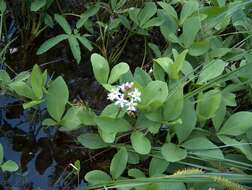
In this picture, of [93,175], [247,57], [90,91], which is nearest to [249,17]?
[247,57]

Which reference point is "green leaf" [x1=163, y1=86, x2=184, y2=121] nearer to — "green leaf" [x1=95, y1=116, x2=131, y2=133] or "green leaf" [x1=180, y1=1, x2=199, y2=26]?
"green leaf" [x1=95, y1=116, x2=131, y2=133]

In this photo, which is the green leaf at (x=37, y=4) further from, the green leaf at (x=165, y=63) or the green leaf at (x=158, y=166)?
the green leaf at (x=158, y=166)

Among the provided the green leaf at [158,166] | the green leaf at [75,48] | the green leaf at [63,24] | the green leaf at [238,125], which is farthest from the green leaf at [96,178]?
the green leaf at [63,24]

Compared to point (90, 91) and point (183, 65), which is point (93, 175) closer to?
point (183, 65)

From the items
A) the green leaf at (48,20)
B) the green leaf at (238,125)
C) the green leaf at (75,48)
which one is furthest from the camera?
the green leaf at (48,20)

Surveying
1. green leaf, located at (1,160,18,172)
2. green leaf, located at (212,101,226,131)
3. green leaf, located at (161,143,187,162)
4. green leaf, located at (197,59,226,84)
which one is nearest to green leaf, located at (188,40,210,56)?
green leaf, located at (197,59,226,84)

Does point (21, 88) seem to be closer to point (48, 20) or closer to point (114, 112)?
point (114, 112)

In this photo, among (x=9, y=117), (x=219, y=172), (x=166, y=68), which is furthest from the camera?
(x=9, y=117)

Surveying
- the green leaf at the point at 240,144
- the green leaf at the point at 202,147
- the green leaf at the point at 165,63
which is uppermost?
Answer: the green leaf at the point at 165,63
